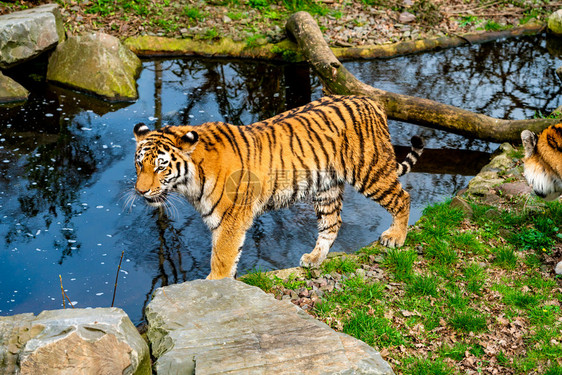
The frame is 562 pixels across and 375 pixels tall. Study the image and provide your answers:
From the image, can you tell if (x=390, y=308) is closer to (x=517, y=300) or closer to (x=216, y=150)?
(x=517, y=300)

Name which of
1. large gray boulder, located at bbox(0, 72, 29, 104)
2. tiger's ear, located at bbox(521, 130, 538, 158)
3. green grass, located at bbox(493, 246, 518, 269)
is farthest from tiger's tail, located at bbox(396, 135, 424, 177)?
large gray boulder, located at bbox(0, 72, 29, 104)

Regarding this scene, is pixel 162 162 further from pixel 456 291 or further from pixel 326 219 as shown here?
pixel 456 291

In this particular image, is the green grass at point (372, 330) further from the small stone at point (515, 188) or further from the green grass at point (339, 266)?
the small stone at point (515, 188)

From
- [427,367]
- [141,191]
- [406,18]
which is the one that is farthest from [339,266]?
[406,18]

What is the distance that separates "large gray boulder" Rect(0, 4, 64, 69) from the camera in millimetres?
9594

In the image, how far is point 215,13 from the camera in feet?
38.8

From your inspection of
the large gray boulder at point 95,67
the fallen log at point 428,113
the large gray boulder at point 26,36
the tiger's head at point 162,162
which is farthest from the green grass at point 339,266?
the large gray boulder at point 26,36

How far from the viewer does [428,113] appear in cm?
802

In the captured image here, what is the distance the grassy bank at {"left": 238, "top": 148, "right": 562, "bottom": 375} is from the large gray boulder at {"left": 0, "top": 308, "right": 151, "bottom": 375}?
1.77 metres

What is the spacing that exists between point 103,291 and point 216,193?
1483 mm

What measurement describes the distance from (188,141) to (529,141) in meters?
2.77

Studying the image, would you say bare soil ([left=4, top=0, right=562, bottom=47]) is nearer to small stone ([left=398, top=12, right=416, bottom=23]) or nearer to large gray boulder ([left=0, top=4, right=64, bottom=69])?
small stone ([left=398, top=12, right=416, bottom=23])

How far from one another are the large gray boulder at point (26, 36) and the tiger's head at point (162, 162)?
5.84 meters

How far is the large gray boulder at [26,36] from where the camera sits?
31.5ft
